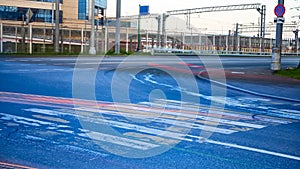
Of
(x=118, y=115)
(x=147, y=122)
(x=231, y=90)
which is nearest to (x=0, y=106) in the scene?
(x=118, y=115)

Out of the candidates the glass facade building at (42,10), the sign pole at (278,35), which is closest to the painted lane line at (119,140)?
the sign pole at (278,35)

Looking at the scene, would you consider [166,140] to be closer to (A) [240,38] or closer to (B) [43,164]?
(B) [43,164]

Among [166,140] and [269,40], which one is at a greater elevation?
[269,40]

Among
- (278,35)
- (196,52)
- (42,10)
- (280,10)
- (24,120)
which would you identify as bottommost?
(24,120)

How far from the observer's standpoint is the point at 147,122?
802cm

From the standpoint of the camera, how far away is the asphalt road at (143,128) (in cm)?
555

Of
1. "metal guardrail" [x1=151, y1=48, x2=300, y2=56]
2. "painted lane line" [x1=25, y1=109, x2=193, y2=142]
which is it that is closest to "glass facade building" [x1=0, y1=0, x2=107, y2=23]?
"metal guardrail" [x1=151, y1=48, x2=300, y2=56]

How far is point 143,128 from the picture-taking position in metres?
7.43

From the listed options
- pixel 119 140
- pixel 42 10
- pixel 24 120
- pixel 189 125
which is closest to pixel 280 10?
pixel 189 125

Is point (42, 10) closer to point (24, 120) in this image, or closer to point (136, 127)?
point (24, 120)

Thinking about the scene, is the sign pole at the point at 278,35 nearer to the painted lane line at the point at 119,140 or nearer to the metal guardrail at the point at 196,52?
the painted lane line at the point at 119,140

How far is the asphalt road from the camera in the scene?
5555mm

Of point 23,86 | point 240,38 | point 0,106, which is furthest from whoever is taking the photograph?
point 240,38

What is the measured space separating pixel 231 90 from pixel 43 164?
33.5ft
